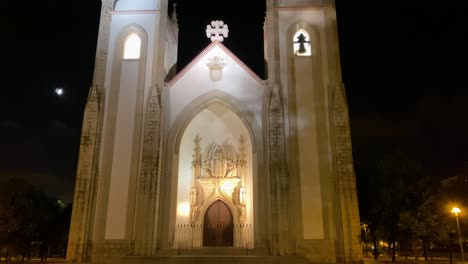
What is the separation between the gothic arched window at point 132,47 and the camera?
21.1m

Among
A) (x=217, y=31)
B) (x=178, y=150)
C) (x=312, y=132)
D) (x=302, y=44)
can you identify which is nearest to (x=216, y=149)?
(x=178, y=150)

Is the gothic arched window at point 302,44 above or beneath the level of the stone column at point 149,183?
above

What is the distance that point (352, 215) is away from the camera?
17344mm

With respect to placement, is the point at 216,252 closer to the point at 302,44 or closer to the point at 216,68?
the point at 216,68

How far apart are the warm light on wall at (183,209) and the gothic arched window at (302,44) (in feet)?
33.5

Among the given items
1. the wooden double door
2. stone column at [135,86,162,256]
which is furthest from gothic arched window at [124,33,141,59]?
the wooden double door

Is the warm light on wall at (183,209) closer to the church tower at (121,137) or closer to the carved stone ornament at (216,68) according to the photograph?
the church tower at (121,137)

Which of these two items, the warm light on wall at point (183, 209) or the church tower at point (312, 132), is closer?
the church tower at point (312, 132)

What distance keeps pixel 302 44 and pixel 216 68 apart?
489cm

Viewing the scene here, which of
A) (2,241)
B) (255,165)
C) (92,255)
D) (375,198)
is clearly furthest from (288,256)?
(2,241)

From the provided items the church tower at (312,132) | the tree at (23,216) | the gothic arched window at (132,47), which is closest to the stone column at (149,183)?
the gothic arched window at (132,47)

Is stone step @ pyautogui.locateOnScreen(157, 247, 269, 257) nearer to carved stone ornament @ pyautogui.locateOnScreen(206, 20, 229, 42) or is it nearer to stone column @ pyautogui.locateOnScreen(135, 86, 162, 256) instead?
stone column @ pyautogui.locateOnScreen(135, 86, 162, 256)

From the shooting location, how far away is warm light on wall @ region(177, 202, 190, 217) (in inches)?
801

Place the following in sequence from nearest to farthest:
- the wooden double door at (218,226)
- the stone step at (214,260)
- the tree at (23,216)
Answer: the stone step at (214,260), the wooden double door at (218,226), the tree at (23,216)
